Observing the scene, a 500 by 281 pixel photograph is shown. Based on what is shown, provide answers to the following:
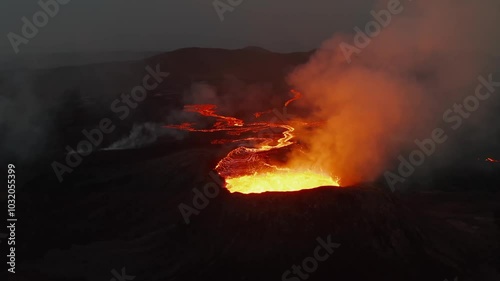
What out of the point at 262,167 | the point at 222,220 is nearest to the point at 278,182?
the point at 262,167

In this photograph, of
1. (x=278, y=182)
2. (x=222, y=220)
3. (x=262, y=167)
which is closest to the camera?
(x=222, y=220)

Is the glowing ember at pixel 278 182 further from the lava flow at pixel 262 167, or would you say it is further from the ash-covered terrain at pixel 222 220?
the ash-covered terrain at pixel 222 220

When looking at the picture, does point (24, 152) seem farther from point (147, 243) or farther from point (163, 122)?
point (147, 243)

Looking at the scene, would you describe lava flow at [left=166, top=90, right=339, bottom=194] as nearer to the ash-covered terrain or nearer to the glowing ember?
the glowing ember

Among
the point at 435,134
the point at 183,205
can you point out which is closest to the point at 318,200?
the point at 183,205

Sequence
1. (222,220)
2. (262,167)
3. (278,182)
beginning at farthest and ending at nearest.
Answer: (262,167) < (278,182) < (222,220)

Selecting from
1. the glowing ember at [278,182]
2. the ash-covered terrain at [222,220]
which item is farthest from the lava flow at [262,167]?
the ash-covered terrain at [222,220]

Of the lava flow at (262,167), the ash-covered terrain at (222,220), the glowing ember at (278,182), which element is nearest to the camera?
the ash-covered terrain at (222,220)

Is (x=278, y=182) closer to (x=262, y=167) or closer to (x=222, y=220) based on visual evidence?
(x=262, y=167)
